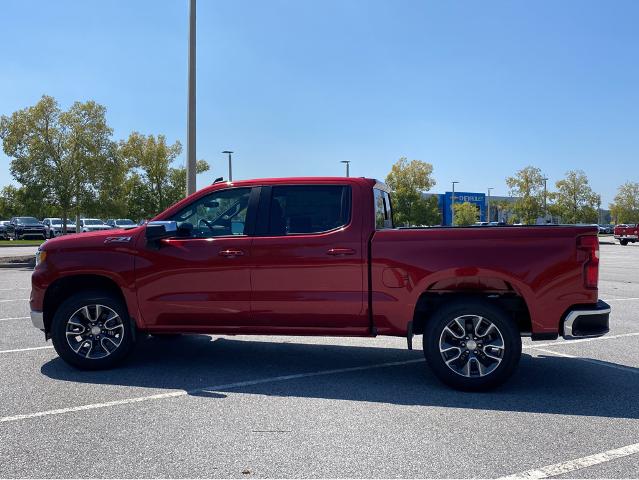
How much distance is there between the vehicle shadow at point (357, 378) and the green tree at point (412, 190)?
42833 millimetres

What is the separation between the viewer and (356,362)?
650 cm

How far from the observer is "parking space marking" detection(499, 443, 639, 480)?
11.4ft

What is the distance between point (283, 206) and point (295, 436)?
8.16ft

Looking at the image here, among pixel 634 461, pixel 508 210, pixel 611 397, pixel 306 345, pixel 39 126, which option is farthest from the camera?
pixel 508 210

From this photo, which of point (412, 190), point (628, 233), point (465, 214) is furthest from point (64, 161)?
point (465, 214)

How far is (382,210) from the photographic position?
6324 mm

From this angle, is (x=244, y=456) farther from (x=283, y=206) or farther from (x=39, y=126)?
(x=39, y=126)

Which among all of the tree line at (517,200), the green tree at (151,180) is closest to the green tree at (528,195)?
the tree line at (517,200)

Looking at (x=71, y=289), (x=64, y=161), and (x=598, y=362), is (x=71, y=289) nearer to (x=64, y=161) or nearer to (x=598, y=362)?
(x=598, y=362)

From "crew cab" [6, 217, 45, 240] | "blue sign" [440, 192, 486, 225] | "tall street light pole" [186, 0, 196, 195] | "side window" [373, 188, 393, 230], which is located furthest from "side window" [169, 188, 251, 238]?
Answer: "blue sign" [440, 192, 486, 225]

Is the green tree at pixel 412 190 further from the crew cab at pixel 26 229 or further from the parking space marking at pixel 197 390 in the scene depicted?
the parking space marking at pixel 197 390

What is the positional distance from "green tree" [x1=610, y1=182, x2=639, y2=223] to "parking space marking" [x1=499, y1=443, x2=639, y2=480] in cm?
7977

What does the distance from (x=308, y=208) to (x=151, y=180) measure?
34.1 meters

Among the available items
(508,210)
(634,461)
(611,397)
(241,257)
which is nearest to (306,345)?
(241,257)
